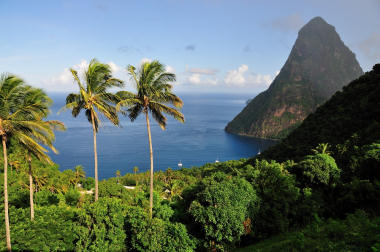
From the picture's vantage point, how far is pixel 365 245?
31.2ft

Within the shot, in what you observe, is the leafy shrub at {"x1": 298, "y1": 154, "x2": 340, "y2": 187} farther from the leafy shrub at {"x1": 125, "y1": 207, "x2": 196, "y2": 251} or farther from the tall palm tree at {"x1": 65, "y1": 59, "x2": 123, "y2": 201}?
the tall palm tree at {"x1": 65, "y1": 59, "x2": 123, "y2": 201}

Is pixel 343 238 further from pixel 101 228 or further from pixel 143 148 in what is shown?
pixel 143 148

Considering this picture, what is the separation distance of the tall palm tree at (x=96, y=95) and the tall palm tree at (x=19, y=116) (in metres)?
3.00

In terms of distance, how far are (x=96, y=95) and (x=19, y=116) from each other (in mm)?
4352

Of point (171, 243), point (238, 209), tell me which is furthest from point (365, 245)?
point (171, 243)

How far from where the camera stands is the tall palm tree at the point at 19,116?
1016 centimetres

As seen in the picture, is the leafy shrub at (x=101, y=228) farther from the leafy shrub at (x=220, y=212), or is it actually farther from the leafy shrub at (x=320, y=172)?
the leafy shrub at (x=320, y=172)

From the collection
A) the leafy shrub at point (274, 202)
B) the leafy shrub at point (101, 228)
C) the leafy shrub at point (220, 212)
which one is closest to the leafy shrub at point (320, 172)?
the leafy shrub at point (274, 202)

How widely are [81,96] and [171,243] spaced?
32.3ft

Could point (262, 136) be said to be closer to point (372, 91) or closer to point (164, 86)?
point (372, 91)

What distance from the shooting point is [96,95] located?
14.2 m

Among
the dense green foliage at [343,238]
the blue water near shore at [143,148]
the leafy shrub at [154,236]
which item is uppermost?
the dense green foliage at [343,238]

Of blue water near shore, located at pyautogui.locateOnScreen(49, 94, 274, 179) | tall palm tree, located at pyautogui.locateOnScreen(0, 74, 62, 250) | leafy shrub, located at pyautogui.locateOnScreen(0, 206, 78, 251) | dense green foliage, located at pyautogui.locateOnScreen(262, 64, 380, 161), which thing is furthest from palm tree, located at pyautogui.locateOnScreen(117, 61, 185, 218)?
blue water near shore, located at pyautogui.locateOnScreen(49, 94, 274, 179)

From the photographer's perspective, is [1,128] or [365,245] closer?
[365,245]
